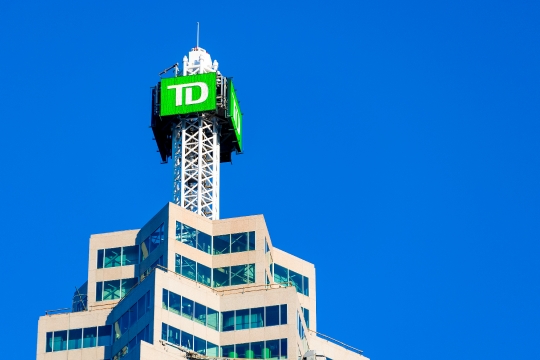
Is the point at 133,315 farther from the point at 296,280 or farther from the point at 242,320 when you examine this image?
the point at 296,280

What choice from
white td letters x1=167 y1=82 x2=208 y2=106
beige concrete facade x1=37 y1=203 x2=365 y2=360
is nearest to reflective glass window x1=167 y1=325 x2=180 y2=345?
beige concrete facade x1=37 y1=203 x2=365 y2=360

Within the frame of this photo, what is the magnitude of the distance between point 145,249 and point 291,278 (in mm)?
15456

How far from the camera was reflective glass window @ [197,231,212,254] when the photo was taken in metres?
161

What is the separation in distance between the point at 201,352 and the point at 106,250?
17.6 m

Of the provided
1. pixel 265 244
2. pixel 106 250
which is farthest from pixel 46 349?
pixel 265 244

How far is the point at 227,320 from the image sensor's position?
6117 inches

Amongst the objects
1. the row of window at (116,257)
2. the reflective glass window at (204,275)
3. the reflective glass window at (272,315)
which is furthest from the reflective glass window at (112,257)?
the reflective glass window at (272,315)

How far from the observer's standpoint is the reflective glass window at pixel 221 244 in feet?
529

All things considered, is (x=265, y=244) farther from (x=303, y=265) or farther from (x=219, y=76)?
(x=219, y=76)

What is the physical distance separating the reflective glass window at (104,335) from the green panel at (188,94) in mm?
27649

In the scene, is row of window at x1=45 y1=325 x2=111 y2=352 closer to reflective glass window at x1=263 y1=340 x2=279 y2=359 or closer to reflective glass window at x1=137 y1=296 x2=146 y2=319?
reflective glass window at x1=137 y1=296 x2=146 y2=319

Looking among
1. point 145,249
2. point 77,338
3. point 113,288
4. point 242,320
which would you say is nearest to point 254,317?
point 242,320

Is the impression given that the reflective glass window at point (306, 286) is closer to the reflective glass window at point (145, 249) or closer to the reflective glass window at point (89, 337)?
the reflective glass window at point (145, 249)

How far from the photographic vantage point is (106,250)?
165 meters
